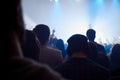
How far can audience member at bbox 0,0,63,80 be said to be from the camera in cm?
84

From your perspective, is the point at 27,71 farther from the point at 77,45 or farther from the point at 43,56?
the point at 43,56

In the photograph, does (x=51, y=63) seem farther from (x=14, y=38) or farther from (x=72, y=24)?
(x=72, y=24)

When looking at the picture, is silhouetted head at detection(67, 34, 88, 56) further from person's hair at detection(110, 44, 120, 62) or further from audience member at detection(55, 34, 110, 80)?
person's hair at detection(110, 44, 120, 62)

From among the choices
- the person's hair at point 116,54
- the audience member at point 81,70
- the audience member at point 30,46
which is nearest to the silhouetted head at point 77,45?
the audience member at point 81,70

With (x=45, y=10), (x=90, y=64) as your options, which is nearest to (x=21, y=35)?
(x=90, y=64)

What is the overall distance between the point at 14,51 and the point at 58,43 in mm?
4472

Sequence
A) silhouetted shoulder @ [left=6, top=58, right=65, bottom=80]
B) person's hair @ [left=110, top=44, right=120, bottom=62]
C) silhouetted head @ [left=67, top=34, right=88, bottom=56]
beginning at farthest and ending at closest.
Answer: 1. person's hair @ [left=110, top=44, right=120, bottom=62]
2. silhouetted head @ [left=67, top=34, right=88, bottom=56]
3. silhouetted shoulder @ [left=6, top=58, right=65, bottom=80]

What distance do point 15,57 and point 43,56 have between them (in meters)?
2.69

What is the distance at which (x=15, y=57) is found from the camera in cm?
87

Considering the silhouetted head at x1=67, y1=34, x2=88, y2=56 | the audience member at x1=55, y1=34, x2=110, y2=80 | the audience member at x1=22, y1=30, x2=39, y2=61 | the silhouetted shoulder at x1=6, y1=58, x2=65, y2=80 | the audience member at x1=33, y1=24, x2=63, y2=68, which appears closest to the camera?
the silhouetted shoulder at x1=6, y1=58, x2=65, y2=80

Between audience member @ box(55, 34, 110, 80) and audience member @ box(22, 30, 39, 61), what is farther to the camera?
audience member @ box(22, 30, 39, 61)

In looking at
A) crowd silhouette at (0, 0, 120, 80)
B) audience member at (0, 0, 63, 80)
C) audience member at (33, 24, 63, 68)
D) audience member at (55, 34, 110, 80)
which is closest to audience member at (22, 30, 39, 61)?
crowd silhouette at (0, 0, 120, 80)

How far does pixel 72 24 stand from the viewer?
1886cm

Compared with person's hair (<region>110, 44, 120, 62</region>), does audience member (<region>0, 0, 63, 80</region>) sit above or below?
above
